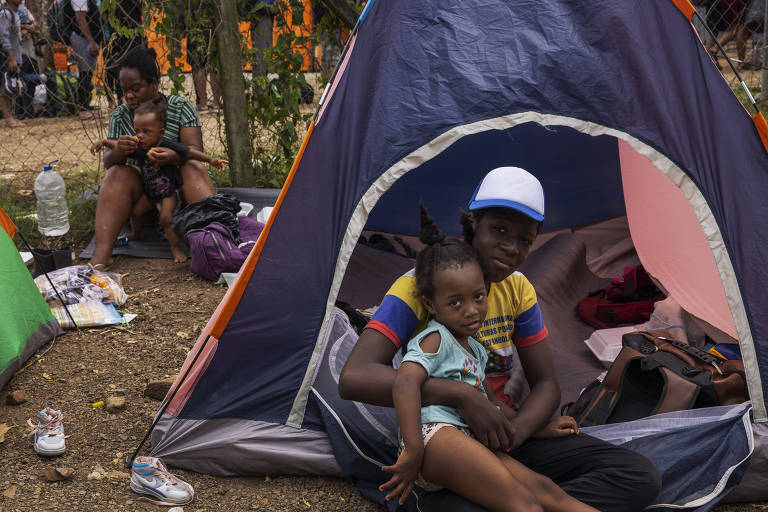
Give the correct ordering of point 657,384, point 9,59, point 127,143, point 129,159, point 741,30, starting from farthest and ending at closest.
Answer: point 9,59
point 741,30
point 129,159
point 127,143
point 657,384

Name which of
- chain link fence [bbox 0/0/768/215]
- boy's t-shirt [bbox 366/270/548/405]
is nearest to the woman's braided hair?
chain link fence [bbox 0/0/768/215]

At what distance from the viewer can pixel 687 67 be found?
264 centimetres

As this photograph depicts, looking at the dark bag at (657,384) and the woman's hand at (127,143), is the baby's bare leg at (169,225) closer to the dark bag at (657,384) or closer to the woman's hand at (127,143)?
the woman's hand at (127,143)

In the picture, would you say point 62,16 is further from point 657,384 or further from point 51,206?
point 657,384

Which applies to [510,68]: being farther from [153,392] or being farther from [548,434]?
[153,392]

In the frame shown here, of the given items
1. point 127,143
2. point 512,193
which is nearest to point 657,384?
point 512,193

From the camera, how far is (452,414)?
2.18 m

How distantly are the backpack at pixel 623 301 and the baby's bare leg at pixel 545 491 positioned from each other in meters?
1.71

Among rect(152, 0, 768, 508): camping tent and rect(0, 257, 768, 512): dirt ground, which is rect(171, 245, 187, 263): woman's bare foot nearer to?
rect(0, 257, 768, 512): dirt ground

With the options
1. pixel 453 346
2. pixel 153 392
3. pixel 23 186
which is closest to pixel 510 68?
pixel 453 346

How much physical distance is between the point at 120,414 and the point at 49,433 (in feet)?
1.09

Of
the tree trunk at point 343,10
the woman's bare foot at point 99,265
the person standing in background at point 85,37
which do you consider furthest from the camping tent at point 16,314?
the person standing in background at point 85,37

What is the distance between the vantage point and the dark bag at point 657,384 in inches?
104

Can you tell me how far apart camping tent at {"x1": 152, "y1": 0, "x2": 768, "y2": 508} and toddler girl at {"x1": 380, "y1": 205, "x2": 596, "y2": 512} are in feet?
1.44
